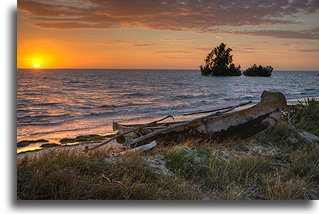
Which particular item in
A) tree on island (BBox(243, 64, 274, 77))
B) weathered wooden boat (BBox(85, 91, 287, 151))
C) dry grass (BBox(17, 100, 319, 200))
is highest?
tree on island (BBox(243, 64, 274, 77))

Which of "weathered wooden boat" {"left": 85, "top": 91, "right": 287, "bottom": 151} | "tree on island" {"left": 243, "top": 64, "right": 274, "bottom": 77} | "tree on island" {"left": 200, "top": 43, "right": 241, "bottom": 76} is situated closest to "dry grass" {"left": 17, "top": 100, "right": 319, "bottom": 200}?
"weathered wooden boat" {"left": 85, "top": 91, "right": 287, "bottom": 151}

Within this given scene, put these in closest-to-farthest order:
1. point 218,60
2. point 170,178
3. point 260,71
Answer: point 170,178 < point 218,60 < point 260,71

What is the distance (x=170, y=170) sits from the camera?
3799 mm

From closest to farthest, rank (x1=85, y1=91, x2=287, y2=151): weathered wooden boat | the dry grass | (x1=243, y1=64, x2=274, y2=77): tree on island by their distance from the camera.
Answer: the dry grass
(x1=85, y1=91, x2=287, y2=151): weathered wooden boat
(x1=243, y1=64, x2=274, y2=77): tree on island

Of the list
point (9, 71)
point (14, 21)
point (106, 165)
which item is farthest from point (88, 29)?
point (106, 165)

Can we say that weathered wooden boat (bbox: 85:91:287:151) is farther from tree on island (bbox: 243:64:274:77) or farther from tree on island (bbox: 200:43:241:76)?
tree on island (bbox: 243:64:274:77)

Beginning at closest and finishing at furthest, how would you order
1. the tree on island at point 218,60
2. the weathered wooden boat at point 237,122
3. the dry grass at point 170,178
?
the dry grass at point 170,178 → the weathered wooden boat at point 237,122 → the tree on island at point 218,60

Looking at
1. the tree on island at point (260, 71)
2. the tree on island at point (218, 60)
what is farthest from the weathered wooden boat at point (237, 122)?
the tree on island at point (260, 71)

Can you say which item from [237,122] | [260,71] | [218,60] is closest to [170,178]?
[237,122]

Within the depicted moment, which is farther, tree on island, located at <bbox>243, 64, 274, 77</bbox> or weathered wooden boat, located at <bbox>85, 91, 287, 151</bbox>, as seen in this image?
tree on island, located at <bbox>243, 64, 274, 77</bbox>

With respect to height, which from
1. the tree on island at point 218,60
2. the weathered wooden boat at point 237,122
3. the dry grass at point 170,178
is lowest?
the dry grass at point 170,178

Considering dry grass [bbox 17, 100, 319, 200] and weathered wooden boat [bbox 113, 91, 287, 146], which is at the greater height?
weathered wooden boat [bbox 113, 91, 287, 146]

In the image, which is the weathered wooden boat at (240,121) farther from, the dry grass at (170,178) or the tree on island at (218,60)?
the tree on island at (218,60)

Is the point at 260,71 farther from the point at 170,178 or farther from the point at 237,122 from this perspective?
the point at 170,178
